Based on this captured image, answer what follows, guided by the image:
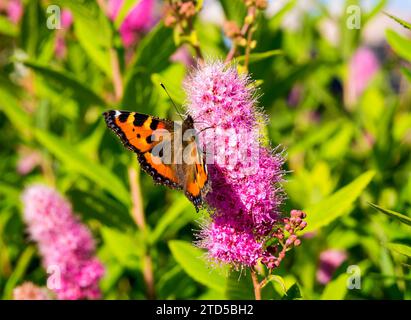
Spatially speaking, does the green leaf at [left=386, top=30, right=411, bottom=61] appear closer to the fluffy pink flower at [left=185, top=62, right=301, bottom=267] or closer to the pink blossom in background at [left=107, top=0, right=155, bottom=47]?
the fluffy pink flower at [left=185, top=62, right=301, bottom=267]

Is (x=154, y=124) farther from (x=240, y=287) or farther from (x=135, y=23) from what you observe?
(x=135, y=23)

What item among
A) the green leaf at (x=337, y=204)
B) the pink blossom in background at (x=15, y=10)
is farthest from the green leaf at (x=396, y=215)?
the pink blossom in background at (x=15, y=10)

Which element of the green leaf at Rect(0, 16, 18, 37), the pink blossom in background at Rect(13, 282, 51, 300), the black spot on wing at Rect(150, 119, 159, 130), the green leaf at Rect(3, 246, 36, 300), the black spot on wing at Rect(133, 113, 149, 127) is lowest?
the pink blossom in background at Rect(13, 282, 51, 300)

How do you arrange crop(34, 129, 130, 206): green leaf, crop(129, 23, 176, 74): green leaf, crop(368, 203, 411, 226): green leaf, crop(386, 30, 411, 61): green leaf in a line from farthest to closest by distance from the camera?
crop(34, 129, 130, 206): green leaf, crop(129, 23, 176, 74): green leaf, crop(386, 30, 411, 61): green leaf, crop(368, 203, 411, 226): green leaf

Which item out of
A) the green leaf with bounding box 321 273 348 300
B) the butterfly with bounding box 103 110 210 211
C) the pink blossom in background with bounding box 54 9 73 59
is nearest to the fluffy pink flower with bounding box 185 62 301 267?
the butterfly with bounding box 103 110 210 211

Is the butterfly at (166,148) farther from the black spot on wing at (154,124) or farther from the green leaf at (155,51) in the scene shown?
the green leaf at (155,51)

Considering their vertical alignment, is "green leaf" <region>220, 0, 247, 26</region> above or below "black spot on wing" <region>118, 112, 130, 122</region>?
above

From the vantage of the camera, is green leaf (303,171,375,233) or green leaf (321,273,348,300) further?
green leaf (321,273,348,300)

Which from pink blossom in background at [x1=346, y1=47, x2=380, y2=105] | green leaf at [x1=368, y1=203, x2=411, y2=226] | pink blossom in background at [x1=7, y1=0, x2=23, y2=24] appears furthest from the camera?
pink blossom in background at [x1=346, y1=47, x2=380, y2=105]

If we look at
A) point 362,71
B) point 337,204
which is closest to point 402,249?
point 337,204
